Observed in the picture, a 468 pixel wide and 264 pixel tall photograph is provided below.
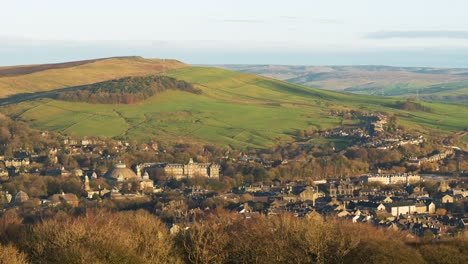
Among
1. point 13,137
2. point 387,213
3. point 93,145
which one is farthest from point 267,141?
point 387,213

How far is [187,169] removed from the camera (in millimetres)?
126375

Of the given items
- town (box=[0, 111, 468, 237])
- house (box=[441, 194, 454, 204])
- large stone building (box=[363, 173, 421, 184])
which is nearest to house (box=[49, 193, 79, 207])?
town (box=[0, 111, 468, 237])

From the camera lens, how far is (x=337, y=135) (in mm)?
152000

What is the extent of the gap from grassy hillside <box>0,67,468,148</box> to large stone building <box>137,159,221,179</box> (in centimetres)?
1636

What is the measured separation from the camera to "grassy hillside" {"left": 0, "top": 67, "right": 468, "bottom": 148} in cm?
14938

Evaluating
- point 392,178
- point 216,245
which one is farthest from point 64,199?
point 216,245

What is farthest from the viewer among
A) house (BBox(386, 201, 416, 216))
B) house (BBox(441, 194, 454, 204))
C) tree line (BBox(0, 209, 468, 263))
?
house (BBox(441, 194, 454, 204))

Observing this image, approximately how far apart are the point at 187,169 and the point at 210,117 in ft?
113

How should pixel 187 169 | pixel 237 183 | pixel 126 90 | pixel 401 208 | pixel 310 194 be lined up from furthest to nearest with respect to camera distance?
pixel 126 90
pixel 187 169
pixel 237 183
pixel 310 194
pixel 401 208

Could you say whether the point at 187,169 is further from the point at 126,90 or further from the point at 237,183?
the point at 126,90

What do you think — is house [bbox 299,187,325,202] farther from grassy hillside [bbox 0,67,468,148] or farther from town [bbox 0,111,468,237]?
grassy hillside [bbox 0,67,468,148]

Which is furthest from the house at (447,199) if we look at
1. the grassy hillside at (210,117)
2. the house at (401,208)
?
the grassy hillside at (210,117)

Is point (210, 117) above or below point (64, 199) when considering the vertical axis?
below

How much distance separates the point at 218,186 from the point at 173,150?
2936cm
